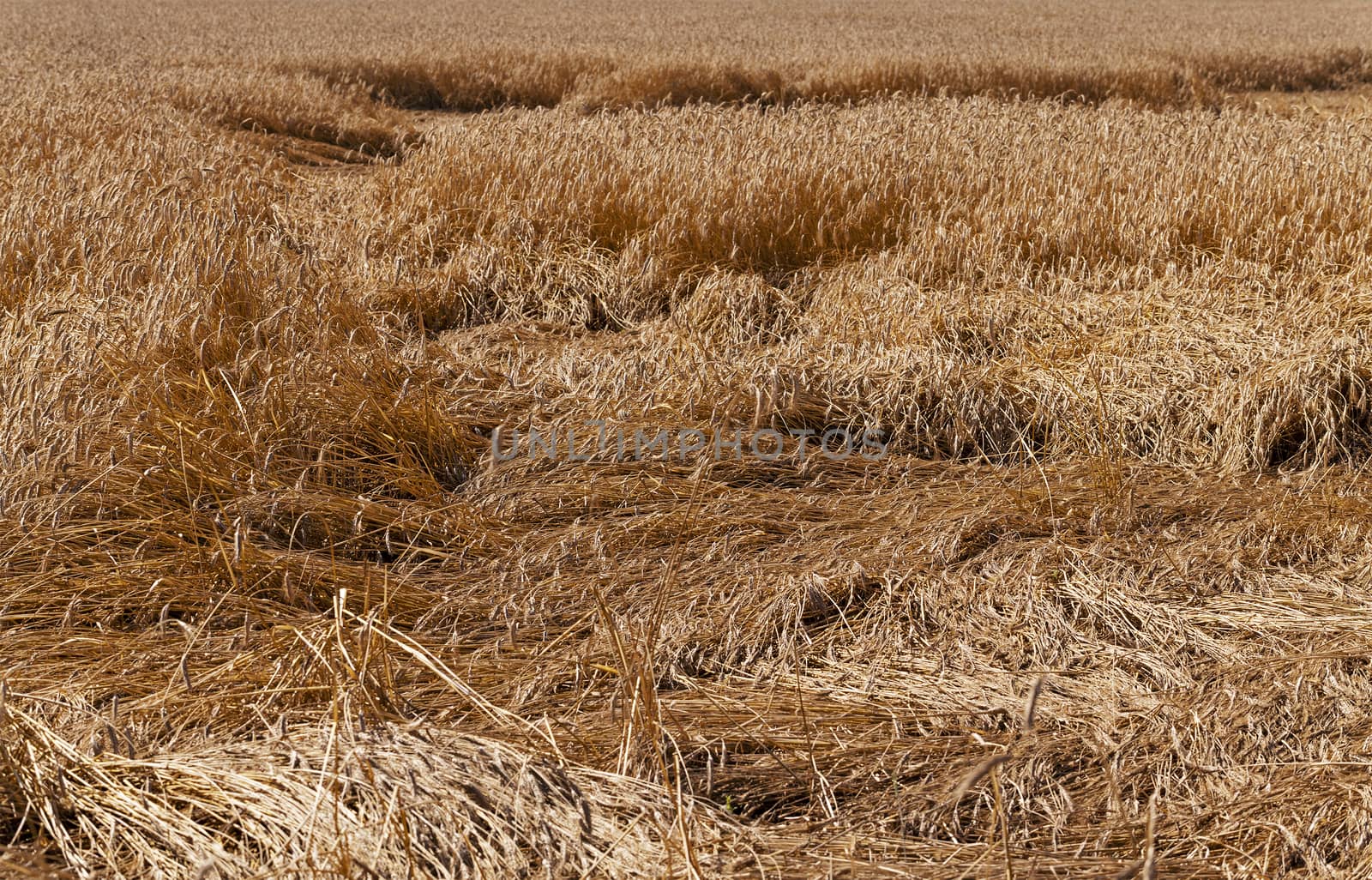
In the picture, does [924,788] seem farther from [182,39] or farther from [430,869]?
[182,39]

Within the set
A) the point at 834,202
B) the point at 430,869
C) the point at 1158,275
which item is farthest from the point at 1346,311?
the point at 430,869

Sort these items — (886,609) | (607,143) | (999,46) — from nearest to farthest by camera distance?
(886,609)
(607,143)
(999,46)

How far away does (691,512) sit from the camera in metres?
3.15

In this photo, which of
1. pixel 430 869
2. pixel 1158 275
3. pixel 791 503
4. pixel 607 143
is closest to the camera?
pixel 430 869

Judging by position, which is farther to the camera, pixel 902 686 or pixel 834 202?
A: pixel 834 202

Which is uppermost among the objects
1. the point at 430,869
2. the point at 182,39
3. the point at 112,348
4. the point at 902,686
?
the point at 182,39

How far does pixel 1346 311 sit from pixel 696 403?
8.42 feet

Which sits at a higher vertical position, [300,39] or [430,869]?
[300,39]

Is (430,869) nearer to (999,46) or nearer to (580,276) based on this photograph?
(580,276)

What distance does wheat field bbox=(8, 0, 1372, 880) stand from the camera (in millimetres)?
1863

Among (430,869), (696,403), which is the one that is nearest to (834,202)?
(696,403)

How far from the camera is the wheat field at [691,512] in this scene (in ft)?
6.11

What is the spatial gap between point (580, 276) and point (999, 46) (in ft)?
39.5

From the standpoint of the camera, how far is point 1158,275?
485 centimetres
